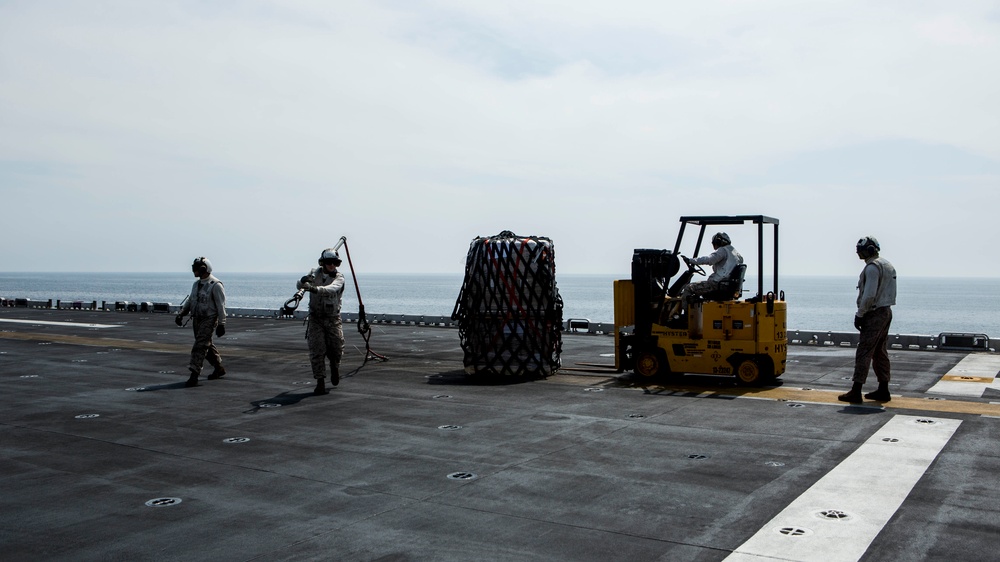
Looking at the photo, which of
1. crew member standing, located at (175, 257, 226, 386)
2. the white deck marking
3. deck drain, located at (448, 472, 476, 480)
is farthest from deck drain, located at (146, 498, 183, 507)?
the white deck marking

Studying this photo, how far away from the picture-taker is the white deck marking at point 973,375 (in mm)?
13320

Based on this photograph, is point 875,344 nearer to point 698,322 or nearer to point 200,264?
point 698,322

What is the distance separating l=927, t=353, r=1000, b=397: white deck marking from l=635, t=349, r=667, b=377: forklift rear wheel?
4215 mm

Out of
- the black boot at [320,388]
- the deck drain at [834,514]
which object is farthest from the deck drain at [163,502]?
the black boot at [320,388]

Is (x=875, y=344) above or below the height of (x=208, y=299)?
below

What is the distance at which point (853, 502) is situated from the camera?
272 inches

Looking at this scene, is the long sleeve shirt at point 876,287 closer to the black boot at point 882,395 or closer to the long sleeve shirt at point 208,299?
the black boot at point 882,395

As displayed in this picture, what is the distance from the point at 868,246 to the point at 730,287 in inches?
89.5

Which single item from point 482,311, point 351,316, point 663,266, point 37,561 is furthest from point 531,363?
point 351,316

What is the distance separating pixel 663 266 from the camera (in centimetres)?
1487

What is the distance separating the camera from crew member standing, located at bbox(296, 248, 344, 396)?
44.1 ft

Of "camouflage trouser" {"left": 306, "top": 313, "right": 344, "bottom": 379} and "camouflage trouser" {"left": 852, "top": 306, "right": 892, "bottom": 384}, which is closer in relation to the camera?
"camouflage trouser" {"left": 852, "top": 306, "right": 892, "bottom": 384}

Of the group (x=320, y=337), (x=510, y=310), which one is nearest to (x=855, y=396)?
(x=510, y=310)

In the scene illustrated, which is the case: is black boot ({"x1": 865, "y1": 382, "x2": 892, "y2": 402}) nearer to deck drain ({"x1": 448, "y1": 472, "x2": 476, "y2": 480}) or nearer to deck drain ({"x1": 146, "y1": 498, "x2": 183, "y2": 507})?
deck drain ({"x1": 448, "y1": 472, "x2": 476, "y2": 480})
